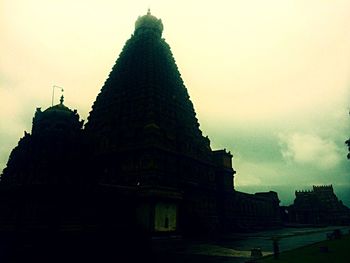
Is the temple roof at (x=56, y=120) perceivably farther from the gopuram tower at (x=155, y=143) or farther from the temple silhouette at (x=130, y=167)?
the gopuram tower at (x=155, y=143)

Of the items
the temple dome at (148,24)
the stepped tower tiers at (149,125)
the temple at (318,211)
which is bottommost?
the temple at (318,211)

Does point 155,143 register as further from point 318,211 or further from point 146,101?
point 318,211

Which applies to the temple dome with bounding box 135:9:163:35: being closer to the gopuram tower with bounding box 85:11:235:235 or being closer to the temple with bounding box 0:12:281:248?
the gopuram tower with bounding box 85:11:235:235

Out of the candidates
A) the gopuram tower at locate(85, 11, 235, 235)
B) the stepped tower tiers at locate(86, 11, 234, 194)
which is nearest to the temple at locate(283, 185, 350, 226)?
the gopuram tower at locate(85, 11, 235, 235)

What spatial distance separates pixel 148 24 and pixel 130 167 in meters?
24.6

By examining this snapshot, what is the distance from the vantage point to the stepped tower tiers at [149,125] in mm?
36594

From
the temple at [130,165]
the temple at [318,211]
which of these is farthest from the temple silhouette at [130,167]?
the temple at [318,211]

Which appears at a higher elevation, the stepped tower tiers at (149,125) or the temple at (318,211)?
the stepped tower tiers at (149,125)

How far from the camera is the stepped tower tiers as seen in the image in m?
36.6

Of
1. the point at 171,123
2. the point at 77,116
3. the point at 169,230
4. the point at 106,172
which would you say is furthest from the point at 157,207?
the point at 77,116

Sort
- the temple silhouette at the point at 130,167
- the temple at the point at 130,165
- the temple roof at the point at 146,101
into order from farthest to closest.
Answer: the temple roof at the point at 146,101, the temple at the point at 130,165, the temple silhouette at the point at 130,167

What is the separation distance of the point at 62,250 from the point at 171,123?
21818 millimetres

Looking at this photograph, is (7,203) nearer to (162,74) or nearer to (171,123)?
(171,123)

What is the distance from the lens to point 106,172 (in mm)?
38812
